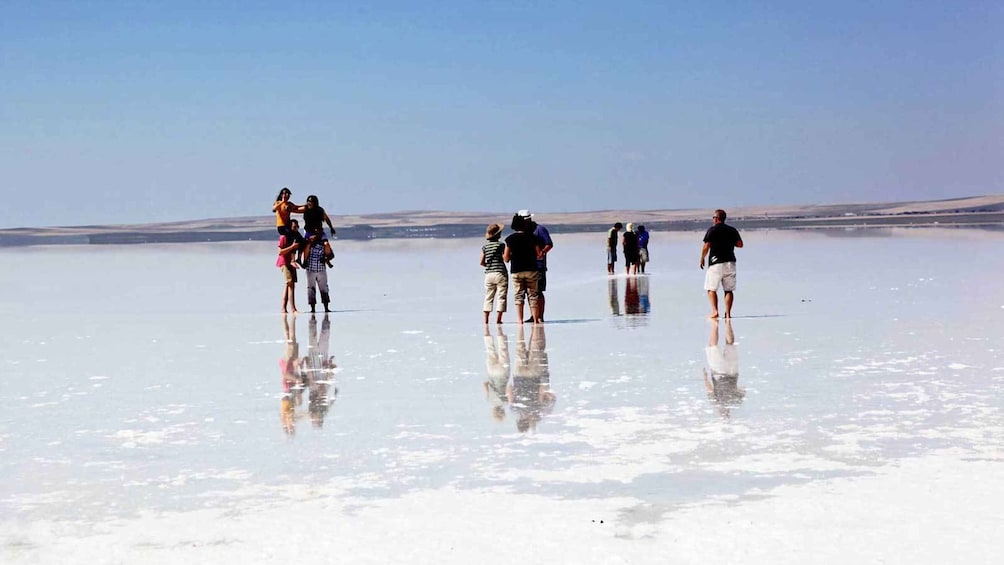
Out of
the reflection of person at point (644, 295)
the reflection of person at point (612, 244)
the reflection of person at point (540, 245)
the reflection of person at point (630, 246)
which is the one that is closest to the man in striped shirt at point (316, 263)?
the reflection of person at point (540, 245)

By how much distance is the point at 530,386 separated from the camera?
481 inches

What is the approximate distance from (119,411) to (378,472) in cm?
372

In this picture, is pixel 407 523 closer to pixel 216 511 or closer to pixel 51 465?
pixel 216 511

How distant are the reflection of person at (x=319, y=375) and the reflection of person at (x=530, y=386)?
5.33 feet

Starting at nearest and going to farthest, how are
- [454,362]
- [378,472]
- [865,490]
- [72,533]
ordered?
[72,533] < [865,490] < [378,472] < [454,362]

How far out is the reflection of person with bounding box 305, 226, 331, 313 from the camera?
22203 millimetres

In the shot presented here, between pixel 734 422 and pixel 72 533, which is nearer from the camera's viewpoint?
pixel 72 533

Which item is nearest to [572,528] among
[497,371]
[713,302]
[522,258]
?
[497,371]

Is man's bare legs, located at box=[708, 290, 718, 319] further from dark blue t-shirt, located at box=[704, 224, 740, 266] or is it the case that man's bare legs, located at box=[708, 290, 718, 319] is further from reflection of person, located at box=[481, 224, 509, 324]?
reflection of person, located at box=[481, 224, 509, 324]

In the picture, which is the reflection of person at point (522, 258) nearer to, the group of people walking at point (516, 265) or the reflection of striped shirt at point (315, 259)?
the group of people walking at point (516, 265)

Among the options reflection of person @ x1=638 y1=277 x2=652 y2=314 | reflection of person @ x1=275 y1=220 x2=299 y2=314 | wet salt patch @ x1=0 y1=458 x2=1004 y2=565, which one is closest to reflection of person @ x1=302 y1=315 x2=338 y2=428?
wet salt patch @ x1=0 y1=458 x2=1004 y2=565

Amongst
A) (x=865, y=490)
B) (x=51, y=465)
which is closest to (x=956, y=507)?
(x=865, y=490)

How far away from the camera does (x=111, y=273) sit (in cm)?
4316

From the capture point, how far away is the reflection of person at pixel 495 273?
19109 mm
